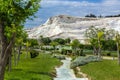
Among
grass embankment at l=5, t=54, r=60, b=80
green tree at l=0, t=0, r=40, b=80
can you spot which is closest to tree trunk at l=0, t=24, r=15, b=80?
green tree at l=0, t=0, r=40, b=80

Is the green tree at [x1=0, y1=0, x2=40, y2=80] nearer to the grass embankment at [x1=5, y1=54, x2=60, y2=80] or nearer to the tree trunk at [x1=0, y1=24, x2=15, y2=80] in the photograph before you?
the tree trunk at [x1=0, y1=24, x2=15, y2=80]

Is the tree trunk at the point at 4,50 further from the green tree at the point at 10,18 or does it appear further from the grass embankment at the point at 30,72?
the grass embankment at the point at 30,72

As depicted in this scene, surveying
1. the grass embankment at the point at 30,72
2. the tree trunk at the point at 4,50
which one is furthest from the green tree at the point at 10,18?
the grass embankment at the point at 30,72

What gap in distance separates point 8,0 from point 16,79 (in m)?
17.3

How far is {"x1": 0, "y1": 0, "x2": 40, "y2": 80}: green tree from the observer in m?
26.8

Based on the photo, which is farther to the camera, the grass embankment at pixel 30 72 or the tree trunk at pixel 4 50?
the grass embankment at pixel 30 72

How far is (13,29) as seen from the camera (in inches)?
1056

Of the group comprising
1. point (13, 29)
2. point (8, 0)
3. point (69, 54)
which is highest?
point (8, 0)

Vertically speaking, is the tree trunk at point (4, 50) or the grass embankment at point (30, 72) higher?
the tree trunk at point (4, 50)

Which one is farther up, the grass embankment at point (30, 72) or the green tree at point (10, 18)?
the green tree at point (10, 18)

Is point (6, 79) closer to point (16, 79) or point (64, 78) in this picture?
point (16, 79)

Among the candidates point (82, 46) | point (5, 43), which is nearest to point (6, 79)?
point (5, 43)

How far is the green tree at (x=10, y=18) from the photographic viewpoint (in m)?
26.8

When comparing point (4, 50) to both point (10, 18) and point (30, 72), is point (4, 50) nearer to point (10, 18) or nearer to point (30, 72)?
point (10, 18)
